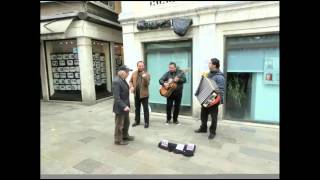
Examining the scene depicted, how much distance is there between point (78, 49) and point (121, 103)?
5.40 m

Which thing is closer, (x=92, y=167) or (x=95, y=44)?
(x=92, y=167)

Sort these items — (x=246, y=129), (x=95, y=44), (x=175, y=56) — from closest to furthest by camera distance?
(x=246, y=129)
(x=175, y=56)
(x=95, y=44)

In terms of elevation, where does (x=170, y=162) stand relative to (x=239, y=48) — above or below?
below

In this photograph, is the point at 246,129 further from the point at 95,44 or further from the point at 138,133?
the point at 95,44

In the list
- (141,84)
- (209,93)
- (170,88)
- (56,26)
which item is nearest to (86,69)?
(56,26)

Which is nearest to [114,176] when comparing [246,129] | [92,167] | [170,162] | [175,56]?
[92,167]

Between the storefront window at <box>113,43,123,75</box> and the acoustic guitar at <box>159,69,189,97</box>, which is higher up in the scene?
the storefront window at <box>113,43,123,75</box>

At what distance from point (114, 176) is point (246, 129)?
11.9 feet

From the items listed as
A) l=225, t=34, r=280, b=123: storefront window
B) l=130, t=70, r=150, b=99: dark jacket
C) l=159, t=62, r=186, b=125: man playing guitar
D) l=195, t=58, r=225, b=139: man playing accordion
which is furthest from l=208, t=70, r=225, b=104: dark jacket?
l=130, t=70, r=150, b=99: dark jacket

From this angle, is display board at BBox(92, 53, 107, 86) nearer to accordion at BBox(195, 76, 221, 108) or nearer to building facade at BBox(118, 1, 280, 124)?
building facade at BBox(118, 1, 280, 124)

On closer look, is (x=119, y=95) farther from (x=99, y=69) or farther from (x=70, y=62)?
(x=99, y=69)

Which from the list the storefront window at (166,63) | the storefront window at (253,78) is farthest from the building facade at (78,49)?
the storefront window at (253,78)

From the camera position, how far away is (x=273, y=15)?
5324 mm

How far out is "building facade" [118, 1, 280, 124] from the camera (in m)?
5.63
